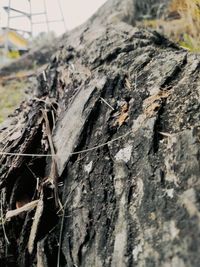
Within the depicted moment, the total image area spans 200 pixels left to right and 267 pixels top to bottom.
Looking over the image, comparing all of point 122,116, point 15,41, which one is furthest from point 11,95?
point 15,41

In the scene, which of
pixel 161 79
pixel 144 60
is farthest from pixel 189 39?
pixel 161 79

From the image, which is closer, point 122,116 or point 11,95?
point 122,116

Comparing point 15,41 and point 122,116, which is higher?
point 15,41

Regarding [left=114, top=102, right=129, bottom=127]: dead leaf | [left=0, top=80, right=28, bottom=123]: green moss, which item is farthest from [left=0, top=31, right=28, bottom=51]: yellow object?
[left=114, top=102, right=129, bottom=127]: dead leaf

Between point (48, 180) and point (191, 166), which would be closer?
point (191, 166)

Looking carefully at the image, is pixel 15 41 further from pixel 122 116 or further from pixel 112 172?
pixel 112 172

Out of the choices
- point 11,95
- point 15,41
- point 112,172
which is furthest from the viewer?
point 15,41

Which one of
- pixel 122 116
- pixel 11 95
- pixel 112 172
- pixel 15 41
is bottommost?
pixel 112 172

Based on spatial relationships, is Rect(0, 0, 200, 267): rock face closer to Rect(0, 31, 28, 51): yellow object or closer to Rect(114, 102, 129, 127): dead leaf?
Rect(114, 102, 129, 127): dead leaf

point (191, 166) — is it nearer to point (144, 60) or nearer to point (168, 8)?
point (144, 60)
